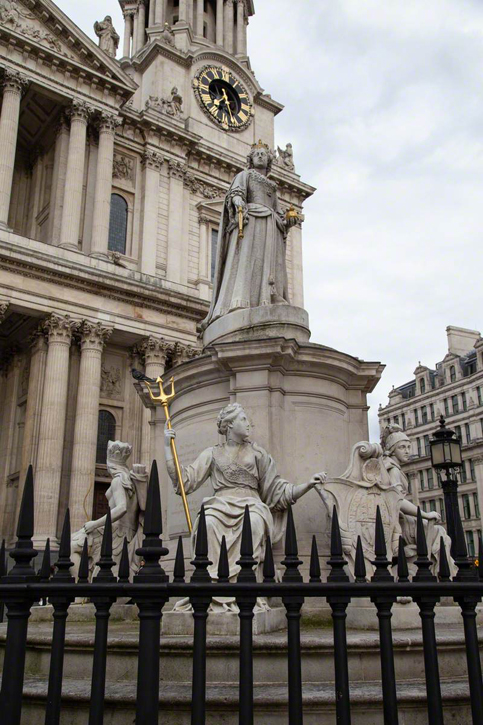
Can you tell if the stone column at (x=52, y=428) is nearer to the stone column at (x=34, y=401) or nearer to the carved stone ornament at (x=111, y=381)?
the stone column at (x=34, y=401)

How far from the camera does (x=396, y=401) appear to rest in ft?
224

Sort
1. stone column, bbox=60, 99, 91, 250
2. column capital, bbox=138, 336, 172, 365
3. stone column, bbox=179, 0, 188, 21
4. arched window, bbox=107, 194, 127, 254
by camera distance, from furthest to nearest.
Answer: stone column, bbox=179, 0, 188, 21 → arched window, bbox=107, 194, 127, 254 → stone column, bbox=60, 99, 91, 250 → column capital, bbox=138, 336, 172, 365

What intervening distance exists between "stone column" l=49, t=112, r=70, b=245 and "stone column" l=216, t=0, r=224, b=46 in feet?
55.6

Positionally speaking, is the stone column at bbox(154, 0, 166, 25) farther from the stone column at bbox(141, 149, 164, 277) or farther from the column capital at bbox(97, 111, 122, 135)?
the column capital at bbox(97, 111, 122, 135)

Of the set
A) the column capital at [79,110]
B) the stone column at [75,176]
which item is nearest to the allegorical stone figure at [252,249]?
the stone column at [75,176]

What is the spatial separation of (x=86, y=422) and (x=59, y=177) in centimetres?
1176

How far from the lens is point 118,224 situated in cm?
3234

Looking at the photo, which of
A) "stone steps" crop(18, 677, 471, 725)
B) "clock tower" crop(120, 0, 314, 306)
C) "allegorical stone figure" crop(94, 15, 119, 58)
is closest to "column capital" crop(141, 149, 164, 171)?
"clock tower" crop(120, 0, 314, 306)

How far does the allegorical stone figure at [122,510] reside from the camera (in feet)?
24.8

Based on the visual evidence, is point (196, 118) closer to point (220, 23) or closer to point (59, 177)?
point (220, 23)

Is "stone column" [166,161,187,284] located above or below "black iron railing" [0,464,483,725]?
above

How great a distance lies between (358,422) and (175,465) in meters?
2.76

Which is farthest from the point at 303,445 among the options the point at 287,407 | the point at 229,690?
the point at 229,690

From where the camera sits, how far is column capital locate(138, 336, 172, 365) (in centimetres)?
2750
